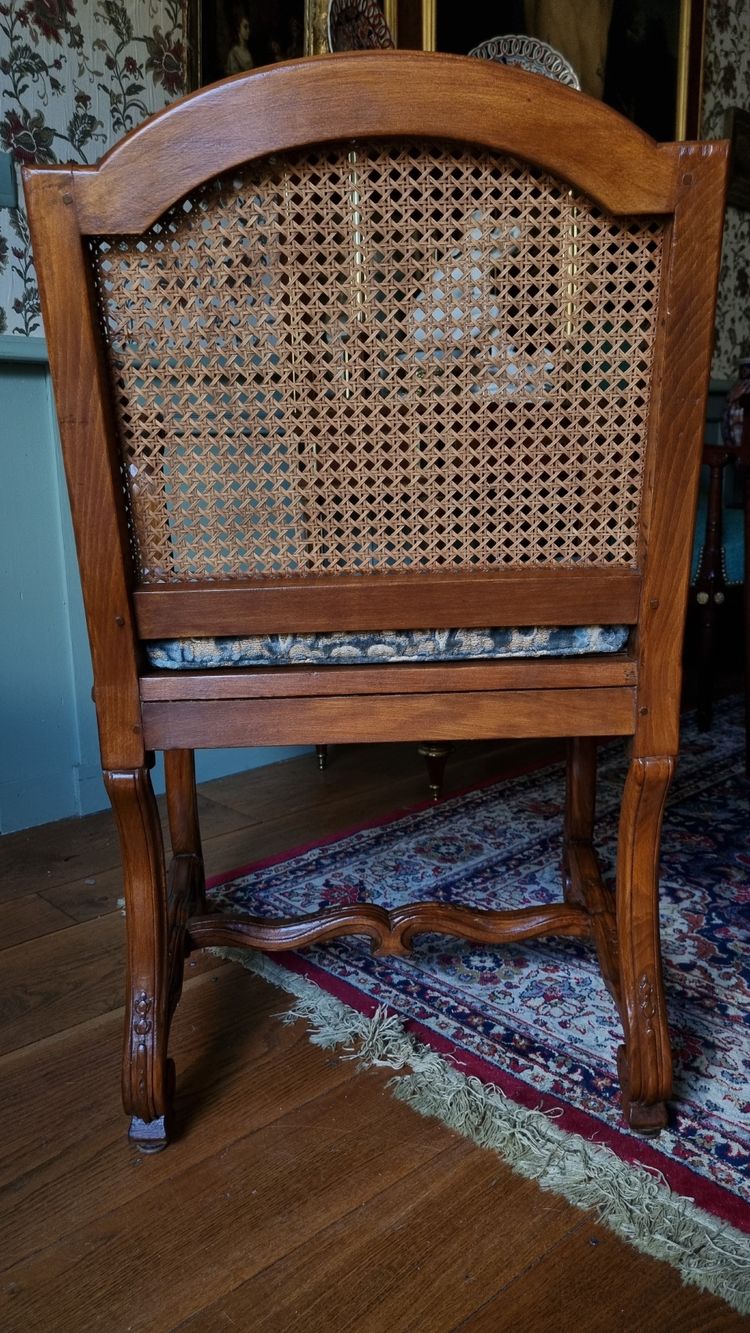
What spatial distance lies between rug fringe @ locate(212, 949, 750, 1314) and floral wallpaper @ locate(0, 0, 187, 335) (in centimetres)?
133

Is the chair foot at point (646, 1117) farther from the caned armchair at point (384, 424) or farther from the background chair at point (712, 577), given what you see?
the background chair at point (712, 577)

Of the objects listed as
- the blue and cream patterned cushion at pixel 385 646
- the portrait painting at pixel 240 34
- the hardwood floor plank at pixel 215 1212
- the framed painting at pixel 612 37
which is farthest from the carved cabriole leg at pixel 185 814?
the framed painting at pixel 612 37

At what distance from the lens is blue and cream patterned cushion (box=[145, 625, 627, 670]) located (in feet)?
2.68

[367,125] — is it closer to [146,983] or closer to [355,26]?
[146,983]

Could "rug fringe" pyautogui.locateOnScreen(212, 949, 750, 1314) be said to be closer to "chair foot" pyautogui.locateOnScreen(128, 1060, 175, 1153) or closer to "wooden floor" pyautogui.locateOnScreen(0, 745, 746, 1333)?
"wooden floor" pyautogui.locateOnScreen(0, 745, 746, 1333)

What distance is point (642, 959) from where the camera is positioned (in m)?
0.88

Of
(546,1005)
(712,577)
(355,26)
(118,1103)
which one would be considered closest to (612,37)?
(355,26)

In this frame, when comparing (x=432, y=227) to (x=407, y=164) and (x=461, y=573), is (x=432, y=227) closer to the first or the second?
(x=407, y=164)

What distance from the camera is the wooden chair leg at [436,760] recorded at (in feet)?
5.67

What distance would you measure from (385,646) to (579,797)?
616 mm

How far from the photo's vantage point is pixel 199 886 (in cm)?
132

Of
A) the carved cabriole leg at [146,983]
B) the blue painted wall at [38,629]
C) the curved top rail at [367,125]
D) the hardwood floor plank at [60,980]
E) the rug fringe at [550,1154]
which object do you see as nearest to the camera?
the curved top rail at [367,125]

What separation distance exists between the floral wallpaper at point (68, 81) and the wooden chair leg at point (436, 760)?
104 cm

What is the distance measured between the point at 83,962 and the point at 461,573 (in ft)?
2.71
